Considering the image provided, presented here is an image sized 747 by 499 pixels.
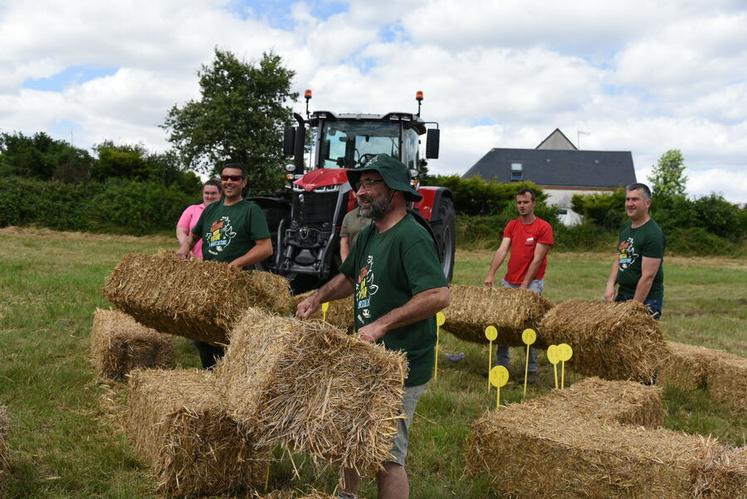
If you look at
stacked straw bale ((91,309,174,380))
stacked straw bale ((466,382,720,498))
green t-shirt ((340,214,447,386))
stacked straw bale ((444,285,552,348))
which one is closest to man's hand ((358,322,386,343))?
green t-shirt ((340,214,447,386))

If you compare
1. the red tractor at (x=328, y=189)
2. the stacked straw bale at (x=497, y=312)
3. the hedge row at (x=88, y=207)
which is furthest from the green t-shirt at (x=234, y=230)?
the hedge row at (x=88, y=207)

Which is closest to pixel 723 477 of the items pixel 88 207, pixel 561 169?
pixel 88 207

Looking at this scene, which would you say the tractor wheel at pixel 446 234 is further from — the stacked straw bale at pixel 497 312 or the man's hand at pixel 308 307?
the man's hand at pixel 308 307

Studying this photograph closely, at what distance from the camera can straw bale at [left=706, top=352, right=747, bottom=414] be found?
20.2 ft

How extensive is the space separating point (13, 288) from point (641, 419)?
8696 millimetres

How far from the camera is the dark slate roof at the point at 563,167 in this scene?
59.7m

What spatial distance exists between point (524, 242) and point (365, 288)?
398cm

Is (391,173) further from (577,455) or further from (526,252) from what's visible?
(526,252)

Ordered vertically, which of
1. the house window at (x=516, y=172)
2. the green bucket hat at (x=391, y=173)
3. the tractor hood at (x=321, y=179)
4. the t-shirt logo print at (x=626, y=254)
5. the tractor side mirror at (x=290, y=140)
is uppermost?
the house window at (x=516, y=172)

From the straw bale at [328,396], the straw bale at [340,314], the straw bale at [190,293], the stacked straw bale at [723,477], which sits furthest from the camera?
the straw bale at [340,314]

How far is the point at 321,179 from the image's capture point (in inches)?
386

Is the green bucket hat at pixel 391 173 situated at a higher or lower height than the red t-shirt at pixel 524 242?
higher

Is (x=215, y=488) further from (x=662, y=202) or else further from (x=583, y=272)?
(x=662, y=202)

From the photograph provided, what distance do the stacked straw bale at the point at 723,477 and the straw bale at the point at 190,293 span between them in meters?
3.08
